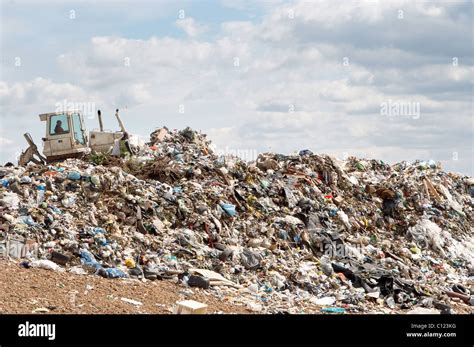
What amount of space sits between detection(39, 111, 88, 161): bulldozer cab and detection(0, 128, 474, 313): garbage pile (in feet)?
2.13

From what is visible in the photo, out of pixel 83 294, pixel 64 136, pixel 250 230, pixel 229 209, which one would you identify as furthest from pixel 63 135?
pixel 83 294

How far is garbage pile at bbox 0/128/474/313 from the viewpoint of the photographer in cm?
1001

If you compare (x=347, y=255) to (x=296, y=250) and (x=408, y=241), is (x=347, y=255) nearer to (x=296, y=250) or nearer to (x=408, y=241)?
(x=296, y=250)

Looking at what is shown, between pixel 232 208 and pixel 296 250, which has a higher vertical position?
pixel 232 208

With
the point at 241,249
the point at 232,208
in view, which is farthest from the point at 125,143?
the point at 241,249

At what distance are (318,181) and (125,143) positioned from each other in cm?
516

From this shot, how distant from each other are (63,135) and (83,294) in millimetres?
8835

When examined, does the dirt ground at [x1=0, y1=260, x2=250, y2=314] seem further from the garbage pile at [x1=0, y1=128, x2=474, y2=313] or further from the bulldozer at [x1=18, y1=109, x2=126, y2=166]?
the bulldozer at [x1=18, y1=109, x2=126, y2=166]

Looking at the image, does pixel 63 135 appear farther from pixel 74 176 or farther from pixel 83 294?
pixel 83 294

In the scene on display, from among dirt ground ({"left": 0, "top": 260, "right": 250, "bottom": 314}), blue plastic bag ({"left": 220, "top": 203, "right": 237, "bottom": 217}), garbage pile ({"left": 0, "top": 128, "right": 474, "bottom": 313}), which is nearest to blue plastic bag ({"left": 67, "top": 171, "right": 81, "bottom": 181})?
garbage pile ({"left": 0, "top": 128, "right": 474, "bottom": 313})

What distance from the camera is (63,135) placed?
54.3ft

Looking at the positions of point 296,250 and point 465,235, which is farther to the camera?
point 465,235
